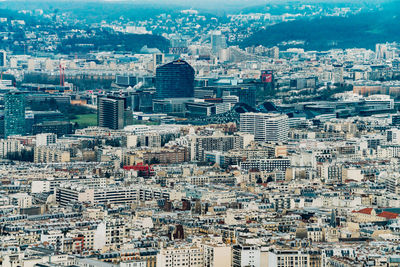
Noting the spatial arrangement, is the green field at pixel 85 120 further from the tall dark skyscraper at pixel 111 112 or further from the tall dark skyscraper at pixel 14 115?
the tall dark skyscraper at pixel 14 115

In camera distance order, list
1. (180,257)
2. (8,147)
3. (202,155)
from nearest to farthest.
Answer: (180,257) → (202,155) → (8,147)

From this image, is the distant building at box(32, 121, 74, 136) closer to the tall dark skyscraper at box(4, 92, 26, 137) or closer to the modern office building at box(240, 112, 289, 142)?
the tall dark skyscraper at box(4, 92, 26, 137)

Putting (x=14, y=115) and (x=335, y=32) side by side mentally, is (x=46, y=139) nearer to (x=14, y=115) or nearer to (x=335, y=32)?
(x=14, y=115)

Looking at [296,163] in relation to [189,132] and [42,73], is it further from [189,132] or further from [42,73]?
[42,73]

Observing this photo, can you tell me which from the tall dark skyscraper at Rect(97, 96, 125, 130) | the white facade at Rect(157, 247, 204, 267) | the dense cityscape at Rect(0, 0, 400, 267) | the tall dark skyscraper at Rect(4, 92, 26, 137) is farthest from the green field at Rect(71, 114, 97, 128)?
the white facade at Rect(157, 247, 204, 267)

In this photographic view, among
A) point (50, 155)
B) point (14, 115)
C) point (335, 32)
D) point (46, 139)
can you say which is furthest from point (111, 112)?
point (335, 32)

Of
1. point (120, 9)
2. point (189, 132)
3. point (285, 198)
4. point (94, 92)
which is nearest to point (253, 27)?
point (120, 9)
